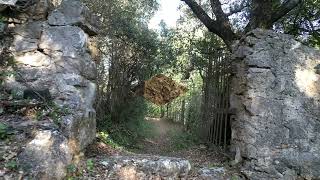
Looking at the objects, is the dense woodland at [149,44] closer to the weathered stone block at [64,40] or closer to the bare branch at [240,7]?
the bare branch at [240,7]

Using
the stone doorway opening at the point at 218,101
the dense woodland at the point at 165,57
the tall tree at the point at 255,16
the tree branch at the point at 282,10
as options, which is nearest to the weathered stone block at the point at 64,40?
the dense woodland at the point at 165,57

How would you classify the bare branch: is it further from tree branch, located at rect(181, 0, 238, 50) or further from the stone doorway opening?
the stone doorway opening

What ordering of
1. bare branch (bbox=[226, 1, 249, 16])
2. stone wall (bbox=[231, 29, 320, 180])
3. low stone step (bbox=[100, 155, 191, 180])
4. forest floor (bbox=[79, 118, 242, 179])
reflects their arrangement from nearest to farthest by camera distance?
low stone step (bbox=[100, 155, 191, 180]), forest floor (bbox=[79, 118, 242, 179]), stone wall (bbox=[231, 29, 320, 180]), bare branch (bbox=[226, 1, 249, 16])

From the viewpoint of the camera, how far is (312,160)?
215 inches

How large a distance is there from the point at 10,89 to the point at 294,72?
448cm

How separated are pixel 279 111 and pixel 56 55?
3693 mm

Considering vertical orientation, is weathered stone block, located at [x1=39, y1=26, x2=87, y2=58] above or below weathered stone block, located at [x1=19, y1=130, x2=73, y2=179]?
above

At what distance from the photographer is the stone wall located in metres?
5.46

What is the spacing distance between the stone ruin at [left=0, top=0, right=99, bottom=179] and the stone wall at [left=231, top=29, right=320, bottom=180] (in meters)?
2.55

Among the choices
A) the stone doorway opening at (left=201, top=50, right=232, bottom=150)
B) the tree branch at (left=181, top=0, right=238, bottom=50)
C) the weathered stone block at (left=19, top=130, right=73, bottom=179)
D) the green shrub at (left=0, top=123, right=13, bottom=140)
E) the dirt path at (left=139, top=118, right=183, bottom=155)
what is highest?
the tree branch at (left=181, top=0, right=238, bottom=50)

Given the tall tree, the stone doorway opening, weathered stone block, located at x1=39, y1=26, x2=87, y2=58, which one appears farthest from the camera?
the tall tree

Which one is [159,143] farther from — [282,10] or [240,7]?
[282,10]

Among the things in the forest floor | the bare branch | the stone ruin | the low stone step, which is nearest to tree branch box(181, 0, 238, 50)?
the bare branch

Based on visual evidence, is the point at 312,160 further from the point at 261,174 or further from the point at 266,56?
the point at 266,56
